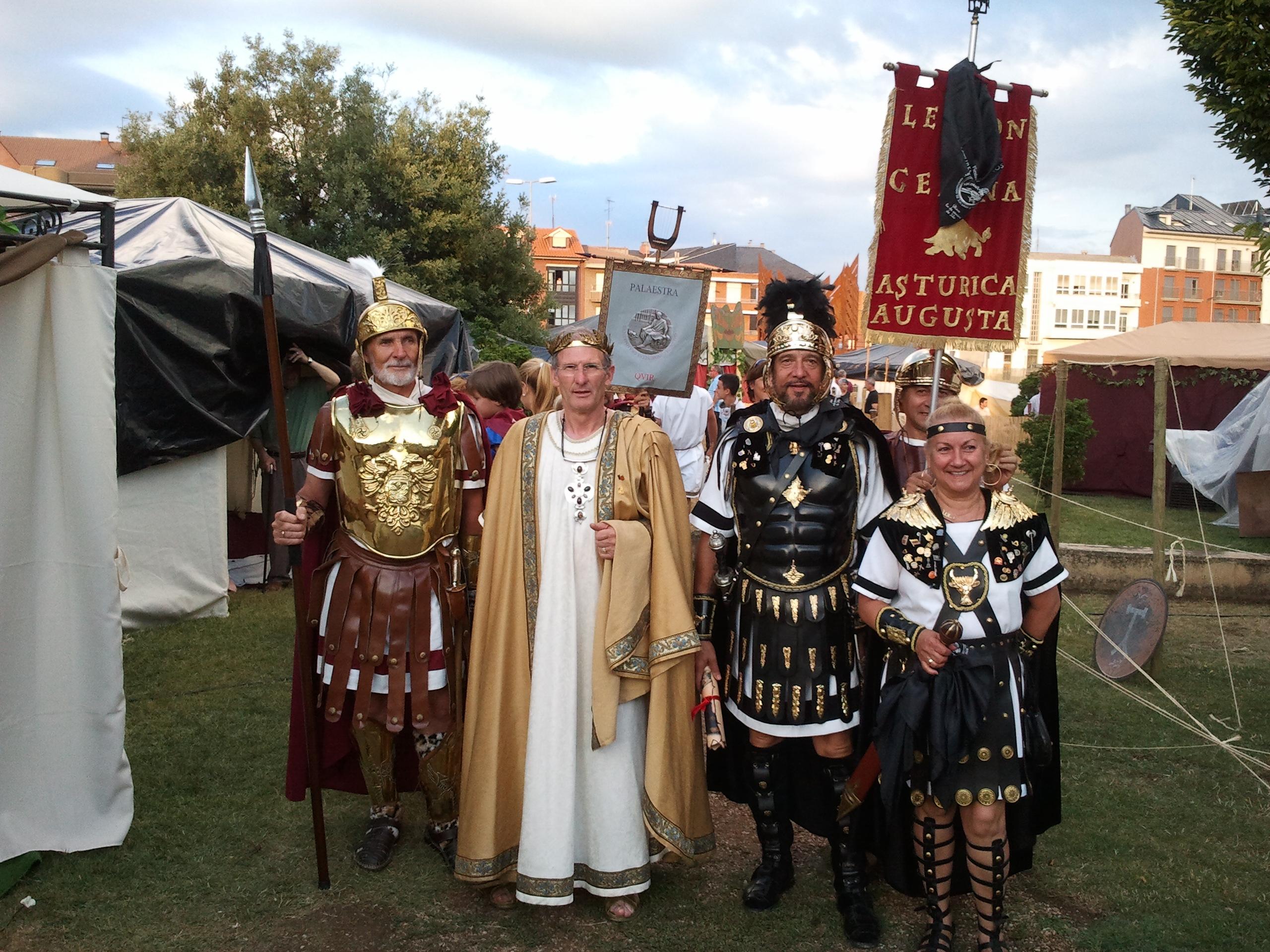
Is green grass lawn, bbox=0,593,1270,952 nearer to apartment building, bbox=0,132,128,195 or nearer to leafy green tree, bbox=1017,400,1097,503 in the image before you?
leafy green tree, bbox=1017,400,1097,503

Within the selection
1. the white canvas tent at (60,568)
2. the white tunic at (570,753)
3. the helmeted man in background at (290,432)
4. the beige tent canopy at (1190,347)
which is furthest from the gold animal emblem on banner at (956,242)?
the beige tent canopy at (1190,347)

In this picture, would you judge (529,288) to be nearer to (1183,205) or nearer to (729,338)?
(729,338)

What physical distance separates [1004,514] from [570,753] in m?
1.49

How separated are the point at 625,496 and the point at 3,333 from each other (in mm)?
2234

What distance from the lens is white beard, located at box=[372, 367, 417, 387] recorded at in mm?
3477

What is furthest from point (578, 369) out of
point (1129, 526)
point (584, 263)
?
point (584, 263)

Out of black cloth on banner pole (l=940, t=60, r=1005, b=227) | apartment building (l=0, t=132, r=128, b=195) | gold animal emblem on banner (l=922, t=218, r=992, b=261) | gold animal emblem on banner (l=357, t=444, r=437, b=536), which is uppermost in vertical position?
apartment building (l=0, t=132, r=128, b=195)

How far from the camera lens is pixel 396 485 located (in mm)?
3426

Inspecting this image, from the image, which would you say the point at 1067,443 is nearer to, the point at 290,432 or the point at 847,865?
the point at 290,432

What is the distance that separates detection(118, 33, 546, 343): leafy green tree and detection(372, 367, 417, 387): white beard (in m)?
16.3

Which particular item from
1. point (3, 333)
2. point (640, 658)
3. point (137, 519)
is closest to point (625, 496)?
point (640, 658)

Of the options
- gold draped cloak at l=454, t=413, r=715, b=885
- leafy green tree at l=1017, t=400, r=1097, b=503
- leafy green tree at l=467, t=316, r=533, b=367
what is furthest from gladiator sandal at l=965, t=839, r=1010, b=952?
leafy green tree at l=1017, t=400, r=1097, b=503

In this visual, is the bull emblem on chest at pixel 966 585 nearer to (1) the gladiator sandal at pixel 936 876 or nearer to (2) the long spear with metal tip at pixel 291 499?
(1) the gladiator sandal at pixel 936 876

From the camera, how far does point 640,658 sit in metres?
3.18
